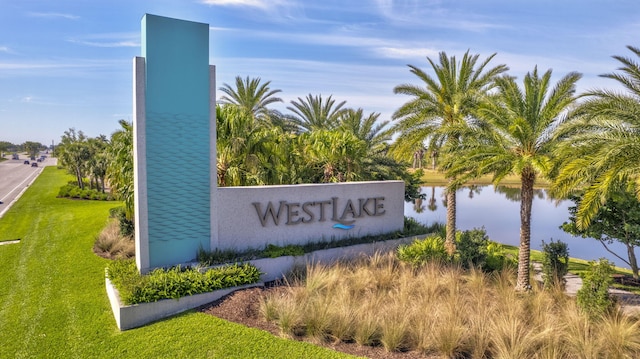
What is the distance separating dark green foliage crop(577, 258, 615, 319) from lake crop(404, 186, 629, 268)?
545cm

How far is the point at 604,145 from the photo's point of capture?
33.6ft

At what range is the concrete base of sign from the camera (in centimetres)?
900

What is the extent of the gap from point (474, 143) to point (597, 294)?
5525 mm

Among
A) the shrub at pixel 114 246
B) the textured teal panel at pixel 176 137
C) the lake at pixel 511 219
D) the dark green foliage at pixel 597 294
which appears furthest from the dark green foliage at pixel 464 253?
the shrub at pixel 114 246

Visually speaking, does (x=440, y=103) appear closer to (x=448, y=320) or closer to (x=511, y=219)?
(x=448, y=320)

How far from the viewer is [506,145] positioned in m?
12.6

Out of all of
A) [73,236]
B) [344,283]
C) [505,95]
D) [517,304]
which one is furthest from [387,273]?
[73,236]

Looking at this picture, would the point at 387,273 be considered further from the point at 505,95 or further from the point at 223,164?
the point at 223,164

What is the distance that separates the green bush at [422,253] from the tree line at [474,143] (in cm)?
207

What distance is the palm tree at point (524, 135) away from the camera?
11.8 meters

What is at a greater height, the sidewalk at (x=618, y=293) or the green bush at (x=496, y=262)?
the green bush at (x=496, y=262)

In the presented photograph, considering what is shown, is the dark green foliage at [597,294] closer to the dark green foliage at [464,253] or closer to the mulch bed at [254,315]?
the mulch bed at [254,315]

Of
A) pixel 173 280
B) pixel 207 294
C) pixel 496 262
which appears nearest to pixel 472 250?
pixel 496 262

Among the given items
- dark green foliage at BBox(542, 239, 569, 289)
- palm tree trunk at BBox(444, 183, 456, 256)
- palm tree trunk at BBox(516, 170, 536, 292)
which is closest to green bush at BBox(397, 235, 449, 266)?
palm tree trunk at BBox(444, 183, 456, 256)
